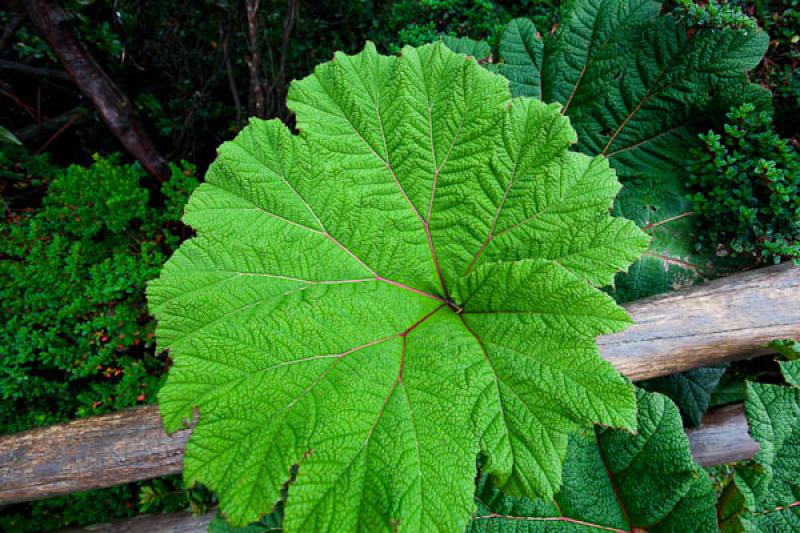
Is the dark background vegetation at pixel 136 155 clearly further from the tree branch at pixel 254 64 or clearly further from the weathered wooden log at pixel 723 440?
→ the weathered wooden log at pixel 723 440

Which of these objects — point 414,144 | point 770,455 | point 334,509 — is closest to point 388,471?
point 334,509

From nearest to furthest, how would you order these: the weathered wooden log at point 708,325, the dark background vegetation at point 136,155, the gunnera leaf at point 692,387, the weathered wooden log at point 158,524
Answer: the weathered wooden log at point 708,325 < the dark background vegetation at point 136,155 < the gunnera leaf at point 692,387 < the weathered wooden log at point 158,524

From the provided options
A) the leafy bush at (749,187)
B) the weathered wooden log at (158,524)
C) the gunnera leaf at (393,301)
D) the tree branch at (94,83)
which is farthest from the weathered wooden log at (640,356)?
the tree branch at (94,83)

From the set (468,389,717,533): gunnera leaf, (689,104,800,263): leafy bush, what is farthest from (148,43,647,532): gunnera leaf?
(689,104,800,263): leafy bush

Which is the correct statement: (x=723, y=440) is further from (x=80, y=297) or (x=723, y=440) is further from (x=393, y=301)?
(x=80, y=297)

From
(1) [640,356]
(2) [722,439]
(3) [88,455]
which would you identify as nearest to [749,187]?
(1) [640,356]

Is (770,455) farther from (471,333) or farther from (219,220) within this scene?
(219,220)
